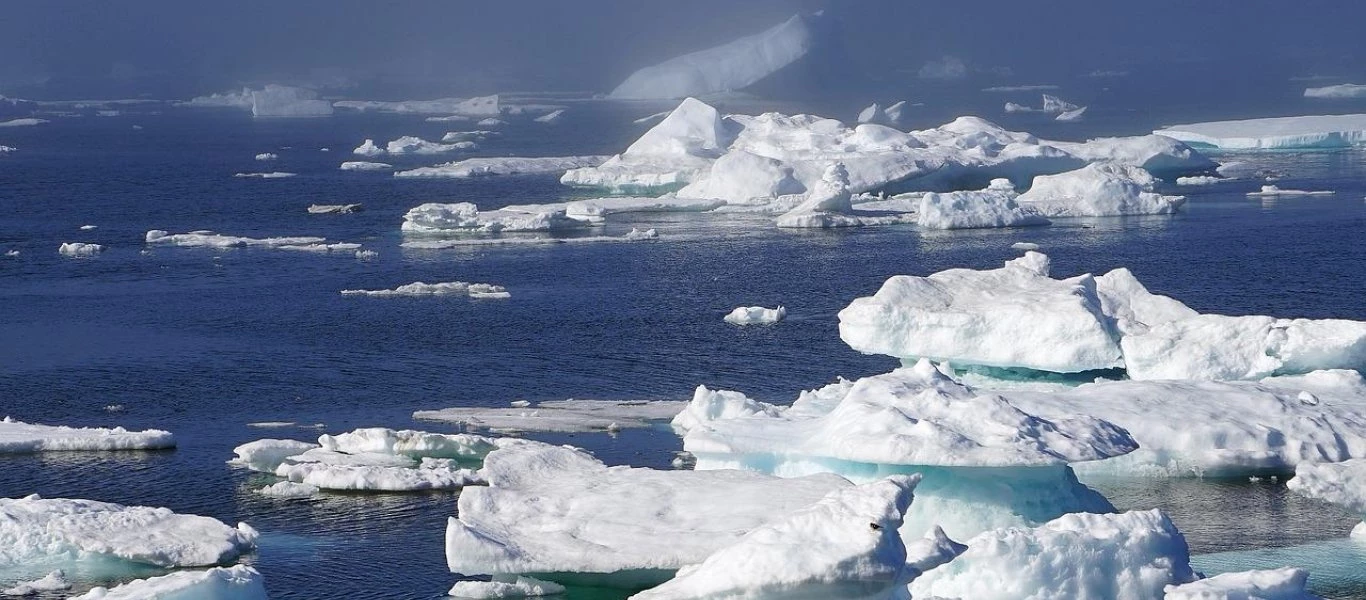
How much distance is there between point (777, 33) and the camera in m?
84.2

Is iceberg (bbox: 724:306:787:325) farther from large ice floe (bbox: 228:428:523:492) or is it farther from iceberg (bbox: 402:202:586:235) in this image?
iceberg (bbox: 402:202:586:235)

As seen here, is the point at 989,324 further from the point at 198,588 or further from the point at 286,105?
the point at 286,105

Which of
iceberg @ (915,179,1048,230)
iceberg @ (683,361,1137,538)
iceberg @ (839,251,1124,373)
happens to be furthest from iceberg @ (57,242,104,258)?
iceberg @ (683,361,1137,538)

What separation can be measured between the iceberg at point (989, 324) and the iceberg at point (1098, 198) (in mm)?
18697

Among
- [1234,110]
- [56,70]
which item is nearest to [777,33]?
[1234,110]

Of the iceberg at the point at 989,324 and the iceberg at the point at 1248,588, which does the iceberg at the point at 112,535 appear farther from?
the iceberg at the point at 989,324

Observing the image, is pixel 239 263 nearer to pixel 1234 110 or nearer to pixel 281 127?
pixel 281 127

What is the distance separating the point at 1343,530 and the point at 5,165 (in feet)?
177

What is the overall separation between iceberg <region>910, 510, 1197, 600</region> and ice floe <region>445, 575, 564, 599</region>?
9.59 ft

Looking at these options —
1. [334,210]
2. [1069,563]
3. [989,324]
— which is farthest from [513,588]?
[334,210]

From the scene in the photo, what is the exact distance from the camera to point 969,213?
127 ft

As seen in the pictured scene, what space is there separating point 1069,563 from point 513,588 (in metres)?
4.16

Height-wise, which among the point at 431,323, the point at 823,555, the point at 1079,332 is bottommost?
the point at 823,555

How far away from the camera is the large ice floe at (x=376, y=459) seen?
691 inches
